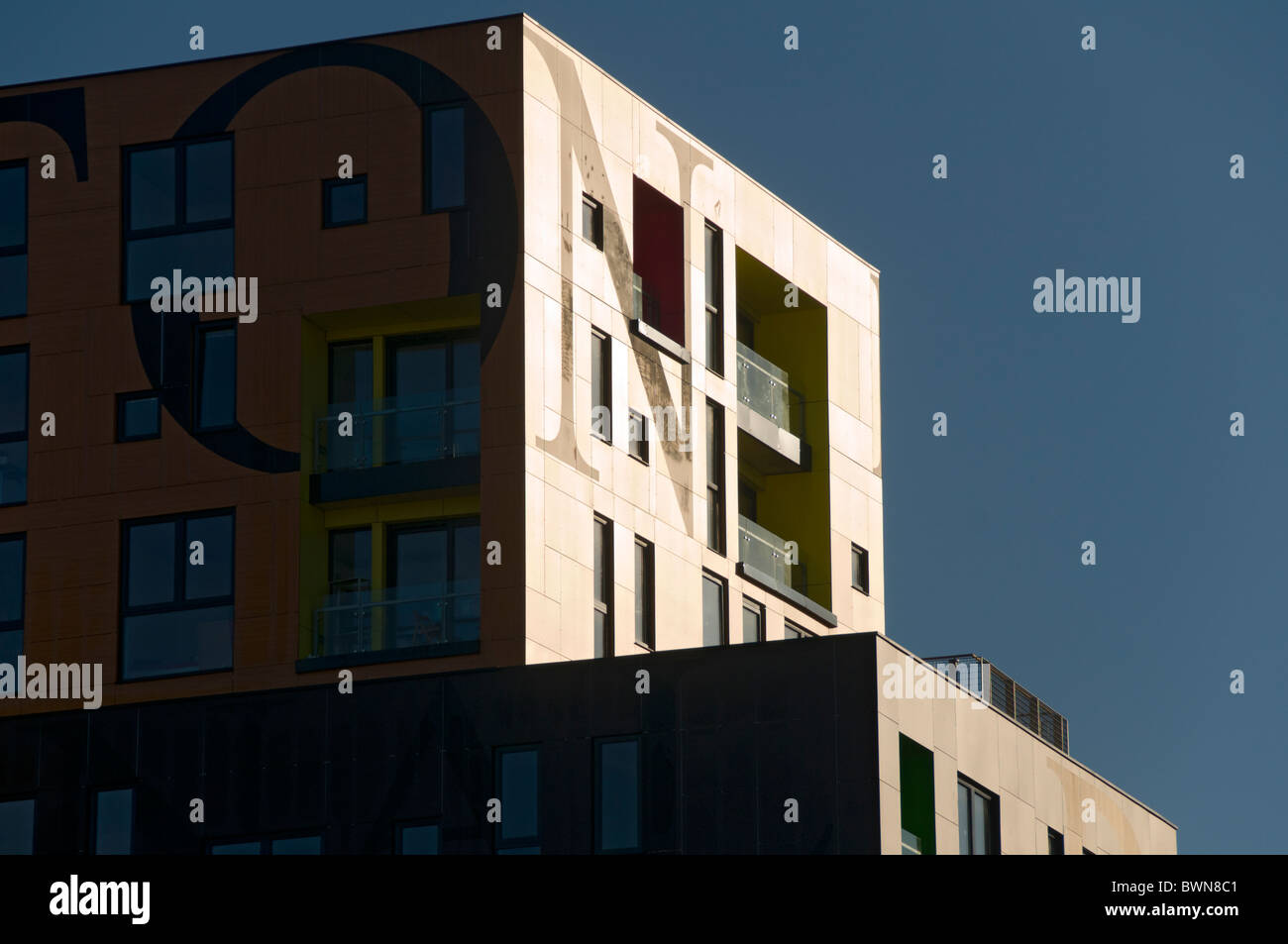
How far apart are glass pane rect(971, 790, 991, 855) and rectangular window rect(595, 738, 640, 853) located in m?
5.74

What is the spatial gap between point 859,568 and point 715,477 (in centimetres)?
554

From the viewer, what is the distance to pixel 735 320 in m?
51.5

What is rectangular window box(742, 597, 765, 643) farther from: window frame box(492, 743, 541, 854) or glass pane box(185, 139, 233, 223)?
glass pane box(185, 139, 233, 223)

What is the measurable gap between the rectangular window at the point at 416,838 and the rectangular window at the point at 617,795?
2595 mm

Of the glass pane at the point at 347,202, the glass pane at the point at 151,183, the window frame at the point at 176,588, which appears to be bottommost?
the window frame at the point at 176,588

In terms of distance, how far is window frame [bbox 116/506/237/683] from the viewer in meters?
44.7

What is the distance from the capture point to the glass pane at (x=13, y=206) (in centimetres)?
4778

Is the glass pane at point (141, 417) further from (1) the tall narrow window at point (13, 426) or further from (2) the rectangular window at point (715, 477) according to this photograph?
(2) the rectangular window at point (715, 477)

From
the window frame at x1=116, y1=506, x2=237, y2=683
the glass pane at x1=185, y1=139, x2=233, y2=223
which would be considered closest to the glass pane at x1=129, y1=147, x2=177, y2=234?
the glass pane at x1=185, y1=139, x2=233, y2=223

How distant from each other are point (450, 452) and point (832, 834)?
9.54m

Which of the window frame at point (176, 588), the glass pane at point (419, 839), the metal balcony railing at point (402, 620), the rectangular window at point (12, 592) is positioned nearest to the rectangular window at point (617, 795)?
the glass pane at point (419, 839)

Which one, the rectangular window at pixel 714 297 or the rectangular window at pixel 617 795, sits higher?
the rectangular window at pixel 714 297

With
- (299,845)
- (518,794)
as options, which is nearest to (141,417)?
(299,845)
